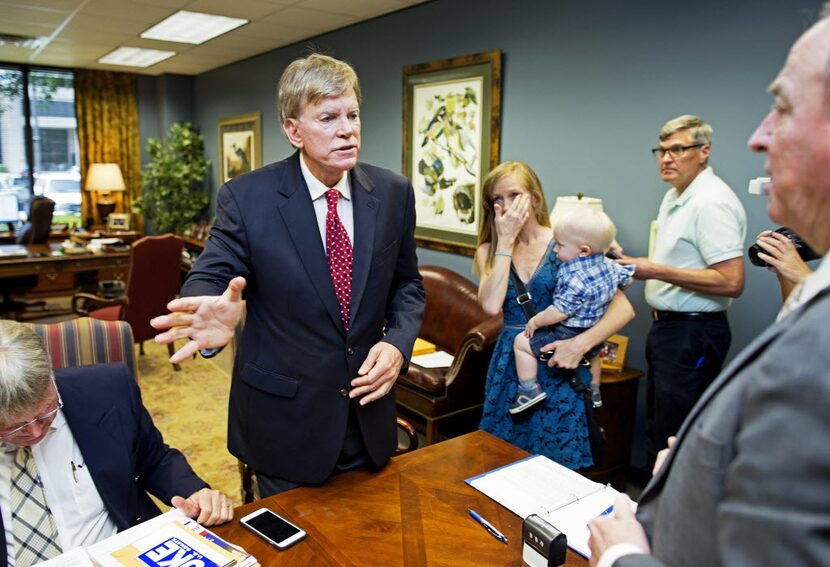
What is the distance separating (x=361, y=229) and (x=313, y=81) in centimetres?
43

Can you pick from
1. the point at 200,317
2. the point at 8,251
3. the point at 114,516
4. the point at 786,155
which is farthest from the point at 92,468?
the point at 8,251

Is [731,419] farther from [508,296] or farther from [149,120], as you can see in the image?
[149,120]

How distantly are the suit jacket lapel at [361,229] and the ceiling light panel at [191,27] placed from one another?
4210 millimetres

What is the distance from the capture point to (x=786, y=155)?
2.10 ft

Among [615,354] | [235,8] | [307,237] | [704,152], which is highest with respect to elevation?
[235,8]

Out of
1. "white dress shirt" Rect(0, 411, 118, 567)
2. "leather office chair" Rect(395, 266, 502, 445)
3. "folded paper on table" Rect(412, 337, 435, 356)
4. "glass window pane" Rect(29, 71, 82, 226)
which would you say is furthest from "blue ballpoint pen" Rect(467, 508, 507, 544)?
"glass window pane" Rect(29, 71, 82, 226)

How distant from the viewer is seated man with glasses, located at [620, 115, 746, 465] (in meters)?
2.59

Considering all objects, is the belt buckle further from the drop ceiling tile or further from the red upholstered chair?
the drop ceiling tile

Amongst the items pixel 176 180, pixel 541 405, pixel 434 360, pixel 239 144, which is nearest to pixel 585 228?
pixel 541 405

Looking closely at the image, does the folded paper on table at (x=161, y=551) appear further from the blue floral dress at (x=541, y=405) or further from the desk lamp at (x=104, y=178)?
the desk lamp at (x=104, y=178)

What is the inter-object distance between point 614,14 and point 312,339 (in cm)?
267

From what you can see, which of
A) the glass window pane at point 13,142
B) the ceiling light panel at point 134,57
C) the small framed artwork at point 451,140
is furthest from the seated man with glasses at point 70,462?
the glass window pane at point 13,142

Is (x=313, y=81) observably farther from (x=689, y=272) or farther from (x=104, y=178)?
(x=104, y=178)

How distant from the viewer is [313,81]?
5.49 ft
